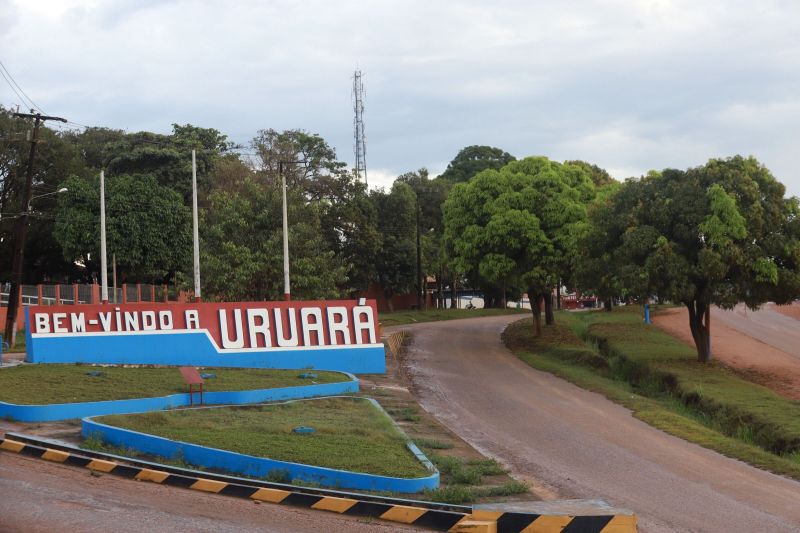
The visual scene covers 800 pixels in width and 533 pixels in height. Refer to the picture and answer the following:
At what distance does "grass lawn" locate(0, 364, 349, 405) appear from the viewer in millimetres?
19109

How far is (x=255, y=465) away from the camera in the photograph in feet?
43.2

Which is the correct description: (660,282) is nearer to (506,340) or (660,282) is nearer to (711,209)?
(711,209)

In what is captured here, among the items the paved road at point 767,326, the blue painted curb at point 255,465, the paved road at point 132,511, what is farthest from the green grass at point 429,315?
the paved road at point 132,511

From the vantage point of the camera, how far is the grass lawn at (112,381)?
62.7 ft

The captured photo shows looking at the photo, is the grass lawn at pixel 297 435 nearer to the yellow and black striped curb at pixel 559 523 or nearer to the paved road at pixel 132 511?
the paved road at pixel 132 511

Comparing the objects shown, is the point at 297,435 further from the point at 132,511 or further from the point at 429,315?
the point at 429,315

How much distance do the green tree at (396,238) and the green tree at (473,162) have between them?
17.5 meters

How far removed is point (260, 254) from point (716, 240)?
2005 cm

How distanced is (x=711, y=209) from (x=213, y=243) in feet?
76.3

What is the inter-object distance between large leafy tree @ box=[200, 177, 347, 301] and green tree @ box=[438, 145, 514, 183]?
43034mm

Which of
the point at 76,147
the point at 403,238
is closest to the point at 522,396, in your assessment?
the point at 403,238

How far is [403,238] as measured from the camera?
2628 inches

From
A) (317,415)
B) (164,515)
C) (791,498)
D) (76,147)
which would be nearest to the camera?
(164,515)

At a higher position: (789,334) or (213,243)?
(213,243)
